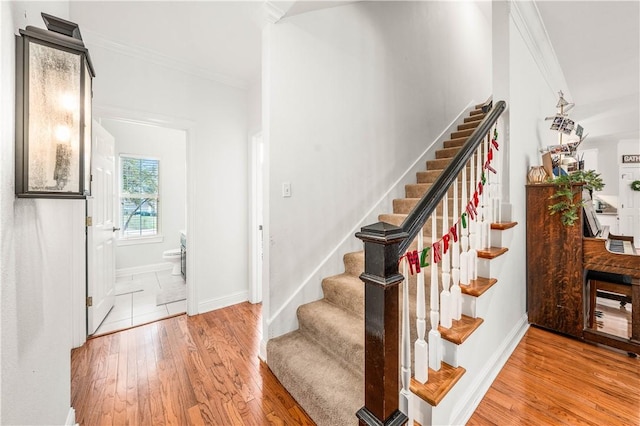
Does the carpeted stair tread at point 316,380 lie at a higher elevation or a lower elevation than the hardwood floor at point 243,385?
higher

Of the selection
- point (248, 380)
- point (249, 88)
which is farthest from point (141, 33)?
point (248, 380)

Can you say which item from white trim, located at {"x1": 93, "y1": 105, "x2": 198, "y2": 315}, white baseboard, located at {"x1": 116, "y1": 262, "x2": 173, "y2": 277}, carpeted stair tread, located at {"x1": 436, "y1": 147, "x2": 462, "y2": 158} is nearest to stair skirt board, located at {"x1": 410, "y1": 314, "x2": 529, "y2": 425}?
carpeted stair tread, located at {"x1": 436, "y1": 147, "x2": 462, "y2": 158}

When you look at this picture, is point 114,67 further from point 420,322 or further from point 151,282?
point 420,322

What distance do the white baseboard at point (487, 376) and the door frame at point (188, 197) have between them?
8.44ft

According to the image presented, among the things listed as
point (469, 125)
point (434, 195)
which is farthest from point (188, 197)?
point (469, 125)

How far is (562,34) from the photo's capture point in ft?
9.02

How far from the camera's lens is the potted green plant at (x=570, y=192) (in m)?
2.13

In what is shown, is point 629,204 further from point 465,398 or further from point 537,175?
point 465,398

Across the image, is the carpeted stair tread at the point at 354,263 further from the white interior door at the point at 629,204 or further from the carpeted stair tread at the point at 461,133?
the white interior door at the point at 629,204

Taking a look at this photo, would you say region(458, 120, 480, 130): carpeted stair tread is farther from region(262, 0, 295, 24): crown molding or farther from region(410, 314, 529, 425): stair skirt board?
region(262, 0, 295, 24): crown molding

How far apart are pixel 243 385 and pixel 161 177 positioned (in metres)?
A: 4.32

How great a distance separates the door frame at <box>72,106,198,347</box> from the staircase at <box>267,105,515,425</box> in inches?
54.2

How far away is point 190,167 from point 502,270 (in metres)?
3.07

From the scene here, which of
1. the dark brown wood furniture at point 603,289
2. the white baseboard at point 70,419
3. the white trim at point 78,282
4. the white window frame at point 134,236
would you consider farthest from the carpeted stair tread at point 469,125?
the white window frame at point 134,236
